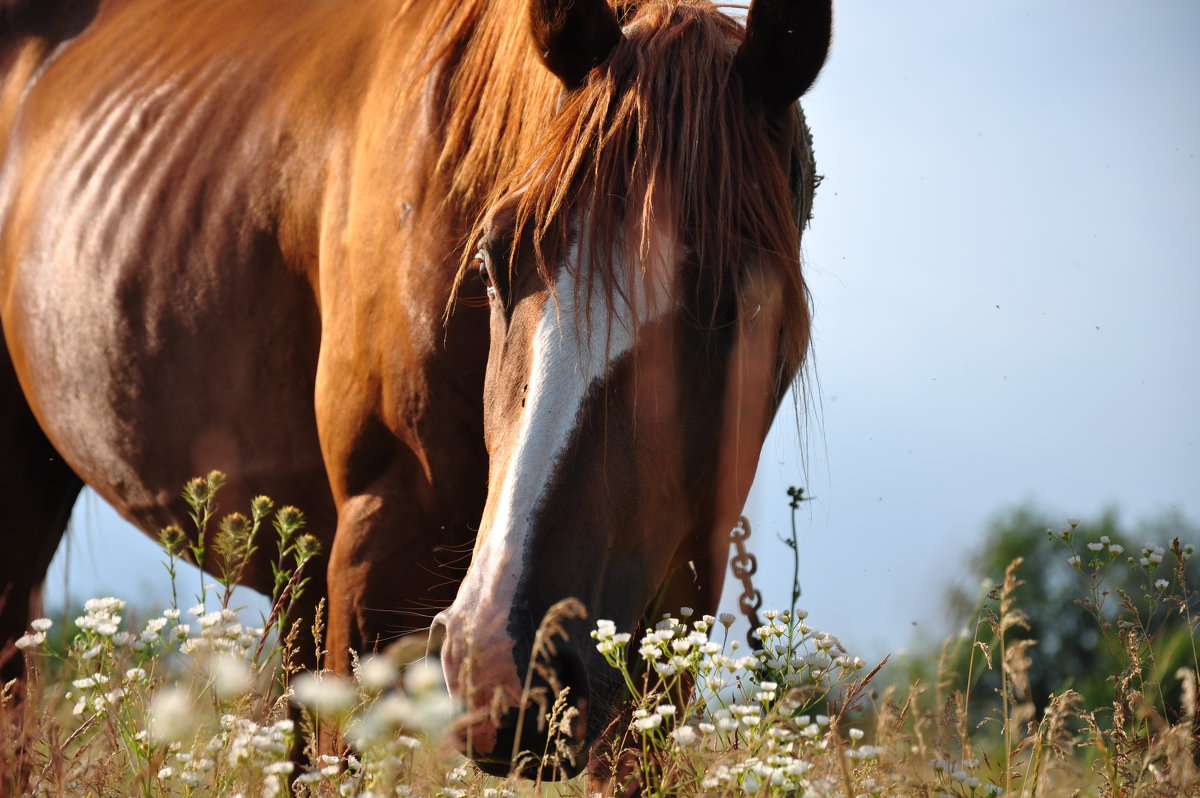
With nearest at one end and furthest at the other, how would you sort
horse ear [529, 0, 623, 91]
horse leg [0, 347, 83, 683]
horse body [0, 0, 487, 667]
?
horse ear [529, 0, 623, 91] < horse body [0, 0, 487, 667] < horse leg [0, 347, 83, 683]

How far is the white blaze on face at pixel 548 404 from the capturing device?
75.9 inches

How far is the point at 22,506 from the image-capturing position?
4.70 meters

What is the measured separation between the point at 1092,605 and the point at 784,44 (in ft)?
5.36

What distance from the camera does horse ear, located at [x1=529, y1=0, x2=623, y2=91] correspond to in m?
2.57

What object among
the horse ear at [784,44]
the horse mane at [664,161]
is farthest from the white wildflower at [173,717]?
the horse ear at [784,44]

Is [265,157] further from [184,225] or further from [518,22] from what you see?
[518,22]

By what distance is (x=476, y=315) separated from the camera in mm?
2922

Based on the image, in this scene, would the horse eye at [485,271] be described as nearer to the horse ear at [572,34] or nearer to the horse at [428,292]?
the horse at [428,292]

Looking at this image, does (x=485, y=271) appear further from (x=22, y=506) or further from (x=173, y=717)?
(x=22, y=506)

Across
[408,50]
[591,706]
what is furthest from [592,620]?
[408,50]

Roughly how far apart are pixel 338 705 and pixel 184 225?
259 cm

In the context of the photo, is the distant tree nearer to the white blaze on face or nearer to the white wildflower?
the white blaze on face

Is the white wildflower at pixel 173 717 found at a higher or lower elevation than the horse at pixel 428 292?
lower

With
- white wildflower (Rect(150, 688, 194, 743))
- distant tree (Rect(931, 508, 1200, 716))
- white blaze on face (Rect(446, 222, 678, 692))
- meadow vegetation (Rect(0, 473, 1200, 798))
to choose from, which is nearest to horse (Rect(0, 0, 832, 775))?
white blaze on face (Rect(446, 222, 678, 692))
